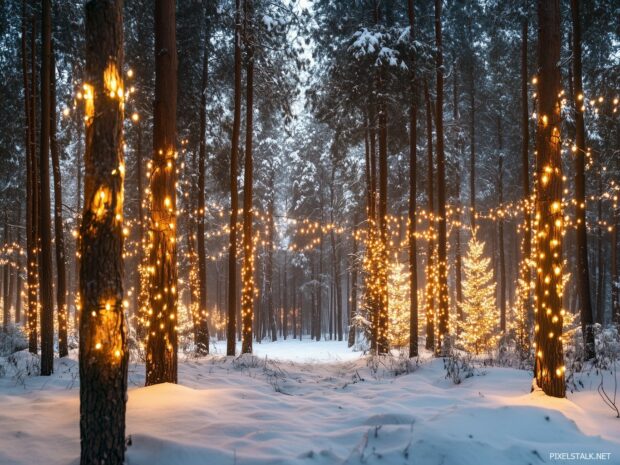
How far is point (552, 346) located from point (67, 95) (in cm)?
1512

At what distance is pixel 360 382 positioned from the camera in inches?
343

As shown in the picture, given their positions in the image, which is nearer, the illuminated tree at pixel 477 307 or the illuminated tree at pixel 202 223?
the illuminated tree at pixel 202 223

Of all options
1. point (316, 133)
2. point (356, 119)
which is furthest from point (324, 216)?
point (356, 119)

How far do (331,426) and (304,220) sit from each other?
10631mm

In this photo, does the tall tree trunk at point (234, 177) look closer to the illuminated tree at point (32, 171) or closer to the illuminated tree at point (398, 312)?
the illuminated tree at point (32, 171)

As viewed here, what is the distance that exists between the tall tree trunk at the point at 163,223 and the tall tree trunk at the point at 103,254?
2706mm

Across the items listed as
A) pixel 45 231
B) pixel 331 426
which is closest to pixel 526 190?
pixel 331 426

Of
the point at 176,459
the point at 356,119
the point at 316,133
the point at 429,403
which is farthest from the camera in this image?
the point at 316,133

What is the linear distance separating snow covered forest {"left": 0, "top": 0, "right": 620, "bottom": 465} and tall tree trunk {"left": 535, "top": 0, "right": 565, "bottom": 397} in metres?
0.03

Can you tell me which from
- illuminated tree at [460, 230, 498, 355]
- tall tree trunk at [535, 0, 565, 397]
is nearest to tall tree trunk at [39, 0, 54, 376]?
tall tree trunk at [535, 0, 565, 397]

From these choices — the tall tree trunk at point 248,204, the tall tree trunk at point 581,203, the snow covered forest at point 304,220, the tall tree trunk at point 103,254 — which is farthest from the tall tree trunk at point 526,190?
the tall tree trunk at point 103,254

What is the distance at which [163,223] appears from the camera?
6836 millimetres

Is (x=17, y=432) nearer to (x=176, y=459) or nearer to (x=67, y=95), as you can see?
(x=176, y=459)

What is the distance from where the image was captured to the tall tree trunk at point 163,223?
6.72 m
